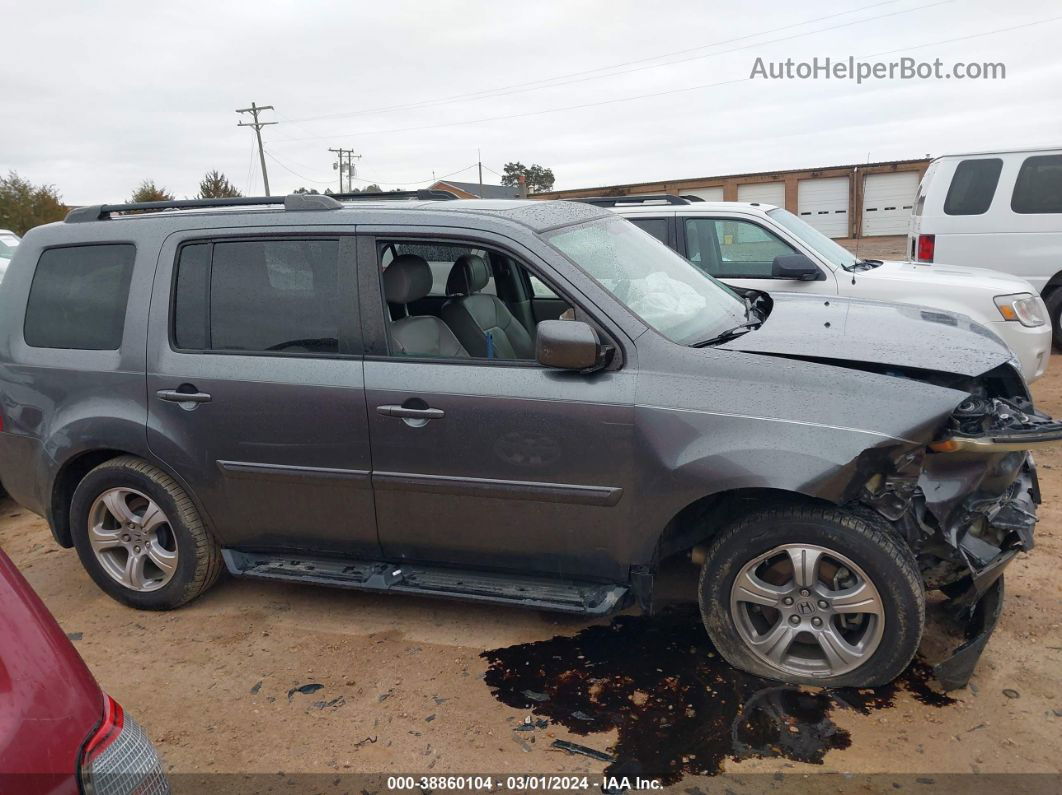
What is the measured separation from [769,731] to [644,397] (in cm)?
130

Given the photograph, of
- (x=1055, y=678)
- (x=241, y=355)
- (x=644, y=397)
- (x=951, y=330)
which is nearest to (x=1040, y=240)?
(x=951, y=330)

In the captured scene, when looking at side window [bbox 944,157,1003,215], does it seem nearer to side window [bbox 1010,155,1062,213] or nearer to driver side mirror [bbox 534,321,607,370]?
side window [bbox 1010,155,1062,213]

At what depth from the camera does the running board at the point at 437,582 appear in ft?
11.4

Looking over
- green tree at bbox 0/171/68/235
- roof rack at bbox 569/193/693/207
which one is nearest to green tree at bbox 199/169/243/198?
green tree at bbox 0/171/68/235

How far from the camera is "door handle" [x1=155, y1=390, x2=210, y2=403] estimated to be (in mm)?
3908

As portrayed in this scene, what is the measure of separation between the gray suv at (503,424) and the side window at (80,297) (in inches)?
0.5

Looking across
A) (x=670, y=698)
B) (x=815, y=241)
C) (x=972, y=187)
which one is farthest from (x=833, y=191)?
(x=670, y=698)

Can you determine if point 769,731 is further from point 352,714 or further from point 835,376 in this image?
point 352,714

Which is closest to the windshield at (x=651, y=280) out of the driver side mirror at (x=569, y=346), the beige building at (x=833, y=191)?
the driver side mirror at (x=569, y=346)

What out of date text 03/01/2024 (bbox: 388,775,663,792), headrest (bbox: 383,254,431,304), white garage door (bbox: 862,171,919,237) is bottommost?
date text 03/01/2024 (bbox: 388,775,663,792)

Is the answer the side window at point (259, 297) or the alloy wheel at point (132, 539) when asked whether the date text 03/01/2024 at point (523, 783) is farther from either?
the alloy wheel at point (132, 539)

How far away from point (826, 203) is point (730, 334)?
37.0 m

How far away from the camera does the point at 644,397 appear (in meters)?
3.28

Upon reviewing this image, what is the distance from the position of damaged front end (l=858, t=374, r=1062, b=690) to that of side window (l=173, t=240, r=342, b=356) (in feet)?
7.81
